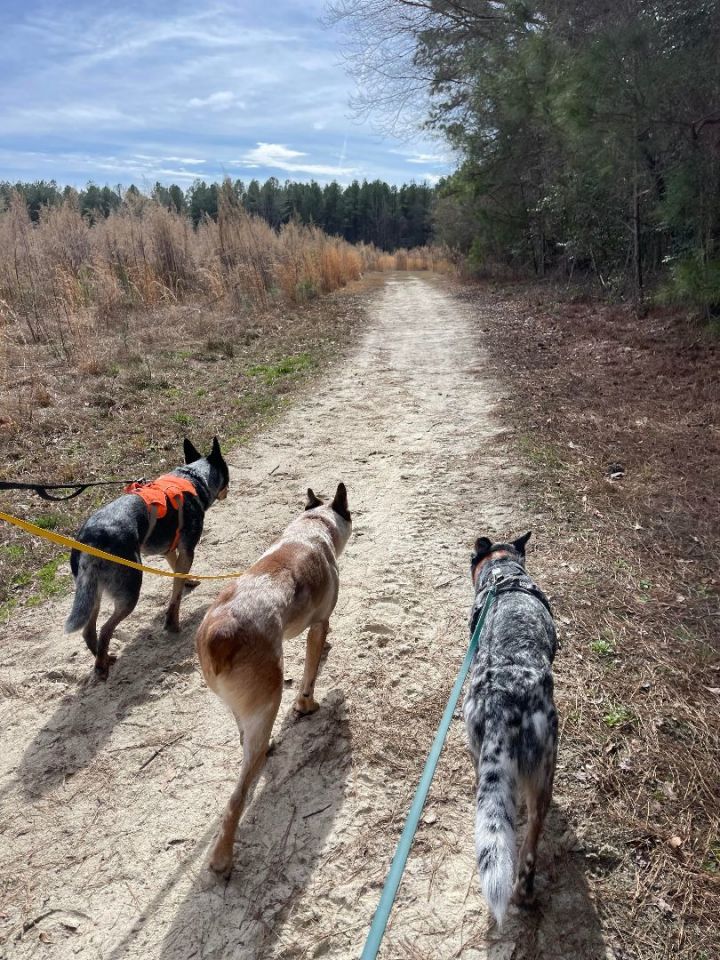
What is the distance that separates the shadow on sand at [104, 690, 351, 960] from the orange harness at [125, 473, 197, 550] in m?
1.69

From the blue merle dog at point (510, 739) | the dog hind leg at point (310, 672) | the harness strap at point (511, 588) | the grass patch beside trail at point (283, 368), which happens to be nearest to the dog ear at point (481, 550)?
the harness strap at point (511, 588)

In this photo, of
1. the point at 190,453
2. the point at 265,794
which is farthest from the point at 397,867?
the point at 190,453

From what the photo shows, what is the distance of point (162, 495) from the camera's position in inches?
163

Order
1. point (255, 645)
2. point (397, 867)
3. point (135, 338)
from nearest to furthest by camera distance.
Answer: point (397, 867) < point (255, 645) < point (135, 338)

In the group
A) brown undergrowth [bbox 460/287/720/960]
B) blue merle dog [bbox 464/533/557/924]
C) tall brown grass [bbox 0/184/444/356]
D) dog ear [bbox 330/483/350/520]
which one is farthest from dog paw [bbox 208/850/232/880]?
tall brown grass [bbox 0/184/444/356]

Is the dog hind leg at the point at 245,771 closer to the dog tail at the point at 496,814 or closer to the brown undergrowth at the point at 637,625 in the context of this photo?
the dog tail at the point at 496,814

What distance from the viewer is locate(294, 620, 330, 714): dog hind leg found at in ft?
11.2

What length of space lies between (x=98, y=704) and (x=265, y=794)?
1257 millimetres

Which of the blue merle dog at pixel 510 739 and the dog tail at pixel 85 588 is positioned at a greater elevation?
the blue merle dog at pixel 510 739

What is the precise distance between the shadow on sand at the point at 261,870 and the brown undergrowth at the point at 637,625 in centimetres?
118

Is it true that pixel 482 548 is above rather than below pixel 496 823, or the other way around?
above

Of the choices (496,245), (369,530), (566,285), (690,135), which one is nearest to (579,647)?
(369,530)

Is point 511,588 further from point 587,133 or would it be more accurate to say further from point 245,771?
point 587,133

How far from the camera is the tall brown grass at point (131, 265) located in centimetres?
1245
